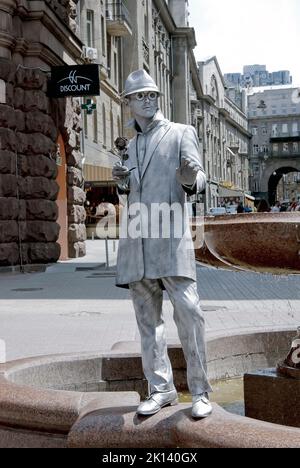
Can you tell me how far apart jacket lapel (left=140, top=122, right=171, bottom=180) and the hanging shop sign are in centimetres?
1491

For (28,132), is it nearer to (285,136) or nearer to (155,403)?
(155,403)

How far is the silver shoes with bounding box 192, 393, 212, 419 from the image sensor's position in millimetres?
3652

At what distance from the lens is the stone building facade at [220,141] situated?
A: 84.2 meters

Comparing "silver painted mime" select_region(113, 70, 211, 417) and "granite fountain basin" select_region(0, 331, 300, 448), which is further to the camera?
"silver painted mime" select_region(113, 70, 211, 417)

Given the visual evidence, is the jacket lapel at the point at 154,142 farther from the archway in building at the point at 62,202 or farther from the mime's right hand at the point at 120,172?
the archway in building at the point at 62,202

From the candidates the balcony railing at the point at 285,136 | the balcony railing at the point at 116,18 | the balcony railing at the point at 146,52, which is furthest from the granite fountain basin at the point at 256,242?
the balcony railing at the point at 285,136

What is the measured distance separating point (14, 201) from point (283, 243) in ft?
45.0

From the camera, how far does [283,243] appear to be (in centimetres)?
434

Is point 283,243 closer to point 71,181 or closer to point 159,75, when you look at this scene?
point 71,181

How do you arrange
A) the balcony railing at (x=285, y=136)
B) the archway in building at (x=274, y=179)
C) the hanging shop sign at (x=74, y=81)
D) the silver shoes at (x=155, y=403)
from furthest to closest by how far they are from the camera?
the archway in building at (x=274, y=179) → the balcony railing at (x=285, y=136) → the hanging shop sign at (x=74, y=81) → the silver shoes at (x=155, y=403)

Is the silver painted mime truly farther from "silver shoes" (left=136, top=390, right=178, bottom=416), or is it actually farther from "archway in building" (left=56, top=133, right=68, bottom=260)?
"archway in building" (left=56, top=133, right=68, bottom=260)

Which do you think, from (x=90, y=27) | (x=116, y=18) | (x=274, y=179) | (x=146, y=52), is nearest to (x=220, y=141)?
(x=274, y=179)

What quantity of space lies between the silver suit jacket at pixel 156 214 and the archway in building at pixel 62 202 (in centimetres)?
1700

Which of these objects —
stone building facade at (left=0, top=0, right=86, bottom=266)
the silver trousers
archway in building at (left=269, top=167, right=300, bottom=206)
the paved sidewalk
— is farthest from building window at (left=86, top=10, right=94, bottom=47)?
archway in building at (left=269, top=167, right=300, bottom=206)
